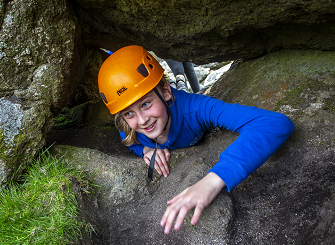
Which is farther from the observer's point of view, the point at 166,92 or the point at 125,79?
the point at 166,92

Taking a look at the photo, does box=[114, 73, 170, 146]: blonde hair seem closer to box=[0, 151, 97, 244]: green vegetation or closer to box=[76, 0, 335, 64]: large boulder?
box=[76, 0, 335, 64]: large boulder

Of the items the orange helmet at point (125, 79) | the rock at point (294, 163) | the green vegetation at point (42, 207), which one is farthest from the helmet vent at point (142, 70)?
the rock at point (294, 163)

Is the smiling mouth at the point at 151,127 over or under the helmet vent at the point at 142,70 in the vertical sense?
under

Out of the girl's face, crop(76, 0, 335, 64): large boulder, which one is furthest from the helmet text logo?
crop(76, 0, 335, 64): large boulder

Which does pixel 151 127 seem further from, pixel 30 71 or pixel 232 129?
pixel 30 71

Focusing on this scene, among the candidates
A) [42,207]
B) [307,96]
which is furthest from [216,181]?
[307,96]

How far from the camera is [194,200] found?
1.49m

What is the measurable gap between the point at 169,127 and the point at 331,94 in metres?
1.65

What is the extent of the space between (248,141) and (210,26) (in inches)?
51.8

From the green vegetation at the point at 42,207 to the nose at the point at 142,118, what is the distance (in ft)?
2.43

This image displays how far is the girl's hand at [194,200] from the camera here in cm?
141

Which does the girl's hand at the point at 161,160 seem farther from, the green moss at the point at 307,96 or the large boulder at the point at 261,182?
the green moss at the point at 307,96

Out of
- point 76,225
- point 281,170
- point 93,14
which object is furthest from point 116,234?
point 93,14

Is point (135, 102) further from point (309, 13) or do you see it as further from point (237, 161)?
point (309, 13)
